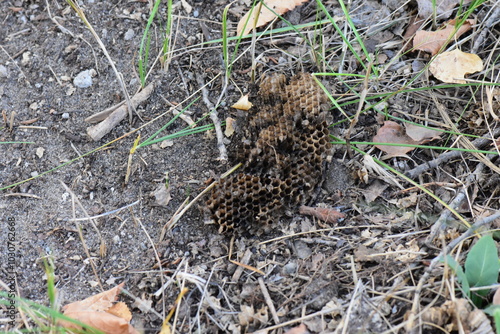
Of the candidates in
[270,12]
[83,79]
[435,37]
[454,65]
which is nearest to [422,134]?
[454,65]

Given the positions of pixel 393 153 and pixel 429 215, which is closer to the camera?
pixel 429 215

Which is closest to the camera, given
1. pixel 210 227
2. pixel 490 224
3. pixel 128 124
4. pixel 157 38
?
pixel 490 224

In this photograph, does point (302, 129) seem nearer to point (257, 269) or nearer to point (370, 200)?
point (370, 200)

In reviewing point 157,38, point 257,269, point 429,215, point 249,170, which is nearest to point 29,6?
point 157,38

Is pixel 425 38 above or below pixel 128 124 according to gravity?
above

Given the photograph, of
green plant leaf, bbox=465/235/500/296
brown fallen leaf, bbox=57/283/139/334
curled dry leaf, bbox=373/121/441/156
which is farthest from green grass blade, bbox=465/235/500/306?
brown fallen leaf, bbox=57/283/139/334

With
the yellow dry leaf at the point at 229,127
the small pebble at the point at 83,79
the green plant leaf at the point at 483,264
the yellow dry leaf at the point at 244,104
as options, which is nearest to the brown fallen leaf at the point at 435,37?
the yellow dry leaf at the point at 244,104
